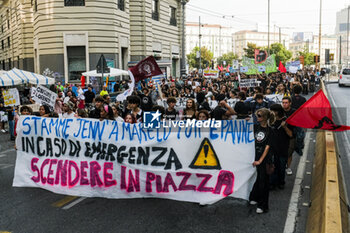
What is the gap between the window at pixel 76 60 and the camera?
1052 inches

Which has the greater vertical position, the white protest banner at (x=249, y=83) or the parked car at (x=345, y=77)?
the parked car at (x=345, y=77)

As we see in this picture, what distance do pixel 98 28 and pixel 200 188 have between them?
22608 millimetres

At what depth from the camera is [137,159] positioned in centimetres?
591

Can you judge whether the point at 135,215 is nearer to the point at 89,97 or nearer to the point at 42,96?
the point at 42,96

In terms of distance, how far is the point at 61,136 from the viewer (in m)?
6.45

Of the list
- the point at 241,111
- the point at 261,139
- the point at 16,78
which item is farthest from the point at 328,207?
the point at 16,78

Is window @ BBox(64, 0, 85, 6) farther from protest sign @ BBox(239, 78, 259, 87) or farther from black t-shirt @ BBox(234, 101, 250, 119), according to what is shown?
black t-shirt @ BBox(234, 101, 250, 119)

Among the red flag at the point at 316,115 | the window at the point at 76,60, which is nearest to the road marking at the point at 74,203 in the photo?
the red flag at the point at 316,115

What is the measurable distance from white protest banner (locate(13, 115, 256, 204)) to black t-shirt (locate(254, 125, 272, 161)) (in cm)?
9

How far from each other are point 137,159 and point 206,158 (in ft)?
3.56

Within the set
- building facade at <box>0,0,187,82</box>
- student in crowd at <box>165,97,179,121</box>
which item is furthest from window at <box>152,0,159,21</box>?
student in crowd at <box>165,97,179,121</box>

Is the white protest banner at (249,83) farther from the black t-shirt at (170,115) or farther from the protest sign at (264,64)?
the black t-shirt at (170,115)

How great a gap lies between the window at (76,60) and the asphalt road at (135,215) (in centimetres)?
2102

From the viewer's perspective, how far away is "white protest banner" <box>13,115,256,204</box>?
551 cm
